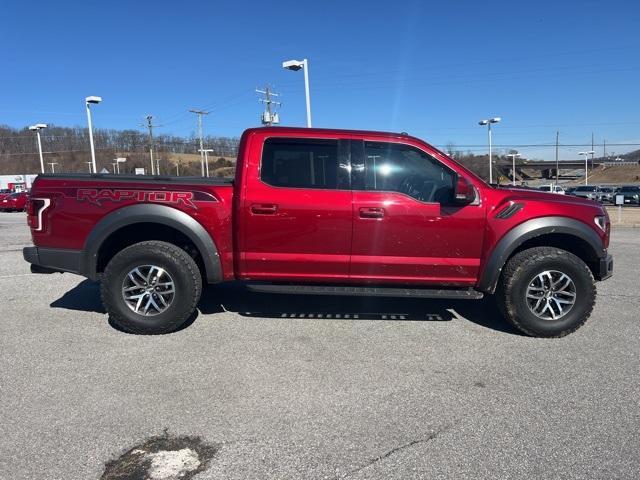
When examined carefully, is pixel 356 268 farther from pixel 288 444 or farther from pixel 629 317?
pixel 629 317

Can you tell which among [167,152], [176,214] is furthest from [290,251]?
[167,152]

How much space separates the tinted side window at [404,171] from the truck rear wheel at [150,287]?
202 cm

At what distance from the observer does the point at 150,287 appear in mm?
4750

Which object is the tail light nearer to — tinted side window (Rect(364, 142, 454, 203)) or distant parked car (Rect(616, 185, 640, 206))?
tinted side window (Rect(364, 142, 454, 203))

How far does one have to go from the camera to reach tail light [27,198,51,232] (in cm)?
479

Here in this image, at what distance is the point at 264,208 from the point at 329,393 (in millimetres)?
1938

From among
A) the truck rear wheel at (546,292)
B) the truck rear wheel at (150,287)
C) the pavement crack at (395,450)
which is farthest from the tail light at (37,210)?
the truck rear wheel at (546,292)

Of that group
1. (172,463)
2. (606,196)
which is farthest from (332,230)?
(606,196)

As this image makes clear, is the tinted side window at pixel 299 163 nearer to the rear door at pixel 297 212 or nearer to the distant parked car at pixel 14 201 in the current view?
the rear door at pixel 297 212

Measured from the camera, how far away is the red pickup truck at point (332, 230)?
183 inches

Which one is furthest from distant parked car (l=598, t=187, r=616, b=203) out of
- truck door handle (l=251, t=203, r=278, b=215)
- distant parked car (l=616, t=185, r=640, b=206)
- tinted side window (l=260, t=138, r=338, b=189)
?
truck door handle (l=251, t=203, r=278, b=215)

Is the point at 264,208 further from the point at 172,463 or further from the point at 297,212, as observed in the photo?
the point at 172,463

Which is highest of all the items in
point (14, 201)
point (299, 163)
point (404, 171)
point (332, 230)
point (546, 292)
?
point (299, 163)

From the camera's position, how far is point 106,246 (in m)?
4.97
